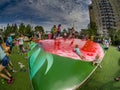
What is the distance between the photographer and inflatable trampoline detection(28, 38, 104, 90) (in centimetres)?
1213

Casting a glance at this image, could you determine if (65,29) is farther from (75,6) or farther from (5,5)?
(5,5)

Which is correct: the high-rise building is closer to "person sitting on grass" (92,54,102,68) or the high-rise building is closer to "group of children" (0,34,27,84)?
"person sitting on grass" (92,54,102,68)

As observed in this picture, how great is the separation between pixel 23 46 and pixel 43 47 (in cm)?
83

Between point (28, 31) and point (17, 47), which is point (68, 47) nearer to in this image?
point (28, 31)

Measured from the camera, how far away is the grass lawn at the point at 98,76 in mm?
12648

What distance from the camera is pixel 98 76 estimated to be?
13180 millimetres

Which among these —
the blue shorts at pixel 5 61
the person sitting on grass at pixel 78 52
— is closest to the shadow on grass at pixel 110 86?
the person sitting on grass at pixel 78 52

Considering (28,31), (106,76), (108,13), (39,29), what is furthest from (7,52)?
(108,13)

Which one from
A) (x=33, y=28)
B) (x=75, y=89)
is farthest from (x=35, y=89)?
(x=33, y=28)

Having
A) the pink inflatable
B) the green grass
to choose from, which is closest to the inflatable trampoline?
the pink inflatable

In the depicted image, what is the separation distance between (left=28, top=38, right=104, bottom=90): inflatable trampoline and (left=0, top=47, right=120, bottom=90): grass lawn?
0.26 m

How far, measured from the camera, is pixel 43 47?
1280cm

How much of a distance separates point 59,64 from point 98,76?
1627mm

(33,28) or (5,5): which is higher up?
(5,5)
